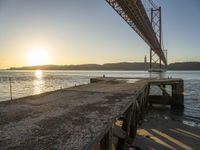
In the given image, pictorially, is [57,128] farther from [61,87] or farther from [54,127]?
[61,87]

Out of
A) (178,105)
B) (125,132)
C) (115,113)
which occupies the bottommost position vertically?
(178,105)

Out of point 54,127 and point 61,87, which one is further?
point 61,87

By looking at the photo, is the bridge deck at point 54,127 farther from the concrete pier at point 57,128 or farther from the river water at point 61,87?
the river water at point 61,87

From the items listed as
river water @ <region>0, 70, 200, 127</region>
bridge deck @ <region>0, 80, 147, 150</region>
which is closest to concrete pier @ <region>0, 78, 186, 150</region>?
bridge deck @ <region>0, 80, 147, 150</region>

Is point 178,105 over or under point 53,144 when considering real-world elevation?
under

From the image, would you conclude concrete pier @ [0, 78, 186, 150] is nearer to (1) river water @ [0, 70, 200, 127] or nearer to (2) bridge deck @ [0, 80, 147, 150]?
(2) bridge deck @ [0, 80, 147, 150]

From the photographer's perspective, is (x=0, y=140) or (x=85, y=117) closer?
(x=0, y=140)

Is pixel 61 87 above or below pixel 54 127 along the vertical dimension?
below

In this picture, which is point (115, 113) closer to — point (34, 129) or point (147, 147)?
point (34, 129)

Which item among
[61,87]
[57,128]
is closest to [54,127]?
[57,128]

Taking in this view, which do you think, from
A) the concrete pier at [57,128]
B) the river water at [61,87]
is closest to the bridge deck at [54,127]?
the concrete pier at [57,128]

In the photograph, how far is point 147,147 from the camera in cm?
660

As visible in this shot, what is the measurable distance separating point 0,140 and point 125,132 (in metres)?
3.52

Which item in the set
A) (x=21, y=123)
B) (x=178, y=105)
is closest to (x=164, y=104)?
(x=178, y=105)
